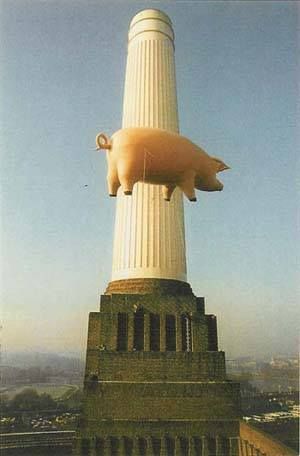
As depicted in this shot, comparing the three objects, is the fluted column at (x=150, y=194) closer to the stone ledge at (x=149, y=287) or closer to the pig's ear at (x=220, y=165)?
the stone ledge at (x=149, y=287)

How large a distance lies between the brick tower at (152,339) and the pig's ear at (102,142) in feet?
42.0

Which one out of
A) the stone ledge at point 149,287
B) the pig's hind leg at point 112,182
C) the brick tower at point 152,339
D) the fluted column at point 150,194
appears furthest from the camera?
the fluted column at point 150,194

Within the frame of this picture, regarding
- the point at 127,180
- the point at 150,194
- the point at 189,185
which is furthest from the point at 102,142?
the point at 150,194

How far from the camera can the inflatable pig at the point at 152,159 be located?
7.39m

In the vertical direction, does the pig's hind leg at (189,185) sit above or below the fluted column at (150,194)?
below

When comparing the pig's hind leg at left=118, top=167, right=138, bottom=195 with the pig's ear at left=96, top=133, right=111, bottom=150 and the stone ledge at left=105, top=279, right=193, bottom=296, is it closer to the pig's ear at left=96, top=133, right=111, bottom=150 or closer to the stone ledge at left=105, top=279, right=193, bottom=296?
the pig's ear at left=96, top=133, right=111, bottom=150

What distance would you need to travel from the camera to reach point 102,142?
315 inches

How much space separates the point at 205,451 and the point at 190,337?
4.98 metres

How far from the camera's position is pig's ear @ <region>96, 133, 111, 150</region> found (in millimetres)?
7930

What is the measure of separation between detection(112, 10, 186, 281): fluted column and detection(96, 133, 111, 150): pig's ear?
43.8 ft

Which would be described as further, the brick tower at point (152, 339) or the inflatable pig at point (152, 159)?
the brick tower at point (152, 339)

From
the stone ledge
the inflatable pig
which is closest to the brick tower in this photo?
the stone ledge

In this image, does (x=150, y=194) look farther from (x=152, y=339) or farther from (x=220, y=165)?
(x=220, y=165)

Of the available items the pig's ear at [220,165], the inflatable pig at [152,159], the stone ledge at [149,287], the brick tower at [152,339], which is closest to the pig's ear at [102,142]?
the inflatable pig at [152,159]
